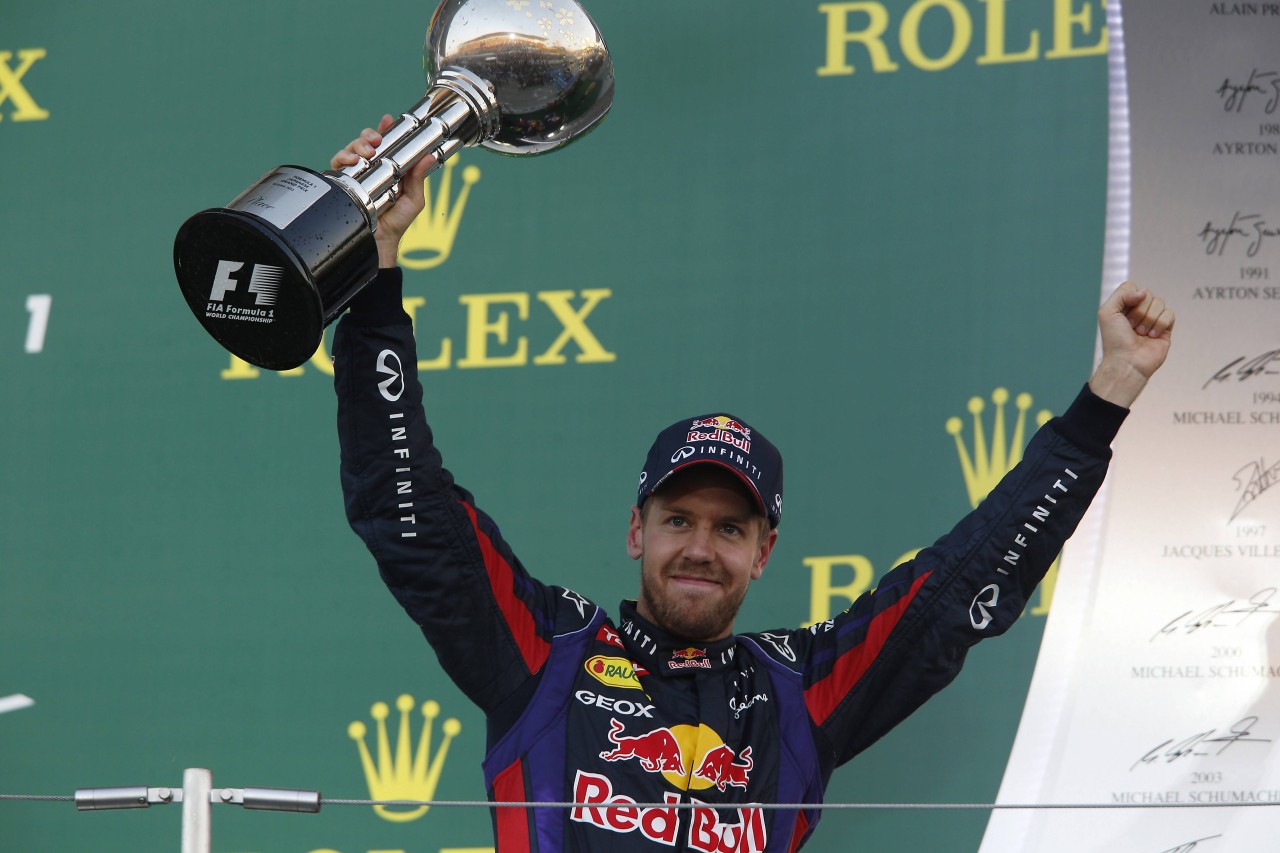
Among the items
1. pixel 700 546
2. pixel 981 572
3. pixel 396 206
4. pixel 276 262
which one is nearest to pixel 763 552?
pixel 700 546

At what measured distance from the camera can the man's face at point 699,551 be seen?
153 centimetres

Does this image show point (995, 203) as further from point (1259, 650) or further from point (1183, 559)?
point (1259, 650)

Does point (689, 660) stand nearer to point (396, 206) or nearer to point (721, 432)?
point (721, 432)

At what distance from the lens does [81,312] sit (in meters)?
2.07

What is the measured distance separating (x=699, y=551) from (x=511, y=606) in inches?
7.1

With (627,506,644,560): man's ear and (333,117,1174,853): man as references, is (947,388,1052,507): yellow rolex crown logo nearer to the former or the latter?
(333,117,1174,853): man

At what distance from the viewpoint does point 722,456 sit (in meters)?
1.54

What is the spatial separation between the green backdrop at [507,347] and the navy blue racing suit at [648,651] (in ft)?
1.09

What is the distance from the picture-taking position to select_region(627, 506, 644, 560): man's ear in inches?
62.7
